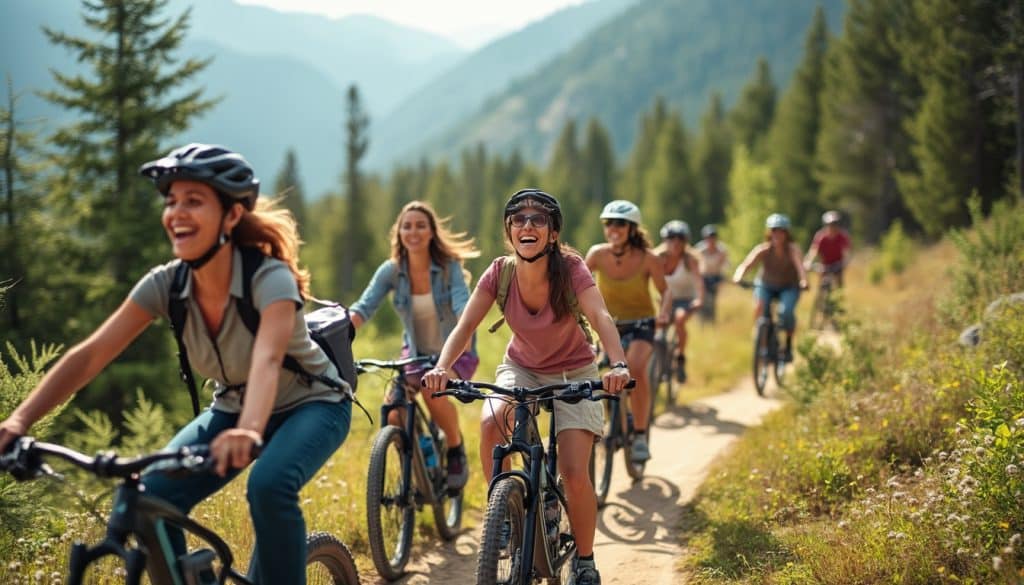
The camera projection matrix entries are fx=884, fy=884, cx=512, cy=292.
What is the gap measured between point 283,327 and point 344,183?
71.0 meters

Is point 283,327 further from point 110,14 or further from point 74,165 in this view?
point 110,14

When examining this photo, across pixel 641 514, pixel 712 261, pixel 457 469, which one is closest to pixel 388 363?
pixel 457 469

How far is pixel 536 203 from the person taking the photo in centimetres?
488

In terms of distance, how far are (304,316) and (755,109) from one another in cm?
6998

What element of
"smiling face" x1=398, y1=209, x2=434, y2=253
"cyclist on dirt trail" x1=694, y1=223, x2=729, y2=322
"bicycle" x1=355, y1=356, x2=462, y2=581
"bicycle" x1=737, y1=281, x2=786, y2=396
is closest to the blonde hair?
"bicycle" x1=355, y1=356, x2=462, y2=581

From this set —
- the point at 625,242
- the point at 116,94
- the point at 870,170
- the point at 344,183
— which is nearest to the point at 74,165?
the point at 116,94

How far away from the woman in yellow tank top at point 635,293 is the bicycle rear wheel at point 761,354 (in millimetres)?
4862

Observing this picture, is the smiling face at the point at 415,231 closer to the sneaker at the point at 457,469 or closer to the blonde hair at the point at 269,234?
the sneaker at the point at 457,469

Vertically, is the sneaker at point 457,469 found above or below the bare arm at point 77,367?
below

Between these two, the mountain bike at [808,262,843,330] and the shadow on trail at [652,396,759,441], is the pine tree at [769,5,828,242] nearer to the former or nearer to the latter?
the mountain bike at [808,262,843,330]

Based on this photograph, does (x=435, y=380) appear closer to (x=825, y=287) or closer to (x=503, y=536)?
(x=503, y=536)

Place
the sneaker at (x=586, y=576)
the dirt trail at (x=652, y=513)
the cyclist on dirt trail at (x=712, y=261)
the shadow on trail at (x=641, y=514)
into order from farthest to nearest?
1. the cyclist on dirt trail at (x=712, y=261)
2. the shadow on trail at (x=641, y=514)
3. the dirt trail at (x=652, y=513)
4. the sneaker at (x=586, y=576)

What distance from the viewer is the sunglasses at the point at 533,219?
4.85m

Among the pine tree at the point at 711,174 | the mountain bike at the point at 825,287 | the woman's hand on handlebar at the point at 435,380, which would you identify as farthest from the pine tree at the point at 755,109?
the woman's hand on handlebar at the point at 435,380
